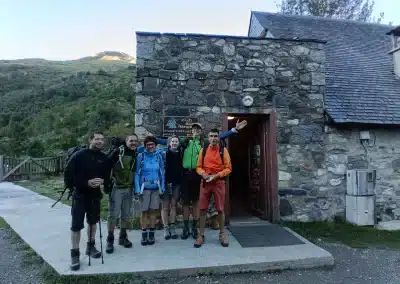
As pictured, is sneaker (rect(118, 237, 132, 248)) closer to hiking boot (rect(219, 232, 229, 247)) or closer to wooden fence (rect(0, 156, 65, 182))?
hiking boot (rect(219, 232, 229, 247))

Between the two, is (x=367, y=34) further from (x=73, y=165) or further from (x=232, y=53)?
(x=73, y=165)

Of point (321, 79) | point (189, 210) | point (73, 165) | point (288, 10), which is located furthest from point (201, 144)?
point (288, 10)

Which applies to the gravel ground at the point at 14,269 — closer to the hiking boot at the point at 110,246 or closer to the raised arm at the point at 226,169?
the hiking boot at the point at 110,246

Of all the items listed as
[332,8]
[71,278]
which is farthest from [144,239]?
[332,8]

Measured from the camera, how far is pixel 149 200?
466cm

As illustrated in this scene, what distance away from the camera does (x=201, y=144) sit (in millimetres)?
5141

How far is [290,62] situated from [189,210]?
3.44 m

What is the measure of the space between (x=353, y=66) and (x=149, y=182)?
6.59 m

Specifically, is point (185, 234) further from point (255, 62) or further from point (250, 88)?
point (255, 62)

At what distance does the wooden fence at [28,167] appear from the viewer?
44.6ft

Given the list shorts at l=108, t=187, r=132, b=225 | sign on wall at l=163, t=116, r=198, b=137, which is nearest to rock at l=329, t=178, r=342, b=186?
sign on wall at l=163, t=116, r=198, b=137

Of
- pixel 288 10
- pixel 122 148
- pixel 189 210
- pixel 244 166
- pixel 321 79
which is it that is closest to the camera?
pixel 122 148

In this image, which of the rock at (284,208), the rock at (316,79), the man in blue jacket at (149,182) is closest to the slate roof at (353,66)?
the rock at (316,79)

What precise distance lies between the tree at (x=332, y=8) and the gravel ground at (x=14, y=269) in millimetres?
17301
